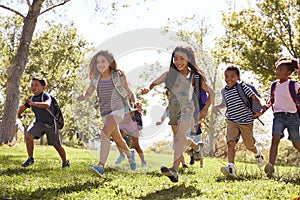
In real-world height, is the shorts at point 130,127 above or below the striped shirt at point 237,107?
below

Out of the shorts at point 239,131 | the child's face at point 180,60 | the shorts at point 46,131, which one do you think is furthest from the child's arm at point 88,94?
the shorts at point 239,131

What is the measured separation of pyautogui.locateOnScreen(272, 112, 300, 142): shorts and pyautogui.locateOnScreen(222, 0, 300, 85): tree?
16.7 meters

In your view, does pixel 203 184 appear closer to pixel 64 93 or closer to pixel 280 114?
pixel 280 114

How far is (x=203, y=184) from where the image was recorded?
5461 millimetres

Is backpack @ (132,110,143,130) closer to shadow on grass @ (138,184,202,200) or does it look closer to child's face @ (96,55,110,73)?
child's face @ (96,55,110,73)

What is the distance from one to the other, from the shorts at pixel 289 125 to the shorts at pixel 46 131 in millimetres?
3795

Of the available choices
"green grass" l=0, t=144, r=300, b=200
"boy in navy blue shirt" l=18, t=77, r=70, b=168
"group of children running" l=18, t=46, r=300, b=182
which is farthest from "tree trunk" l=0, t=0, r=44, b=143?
"green grass" l=0, t=144, r=300, b=200

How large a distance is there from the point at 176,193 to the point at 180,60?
192 cm

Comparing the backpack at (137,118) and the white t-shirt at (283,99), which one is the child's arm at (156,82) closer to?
the backpack at (137,118)

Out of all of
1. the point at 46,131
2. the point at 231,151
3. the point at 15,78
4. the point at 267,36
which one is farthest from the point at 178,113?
the point at 267,36

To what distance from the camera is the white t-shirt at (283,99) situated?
6.39m

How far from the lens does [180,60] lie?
5742 mm

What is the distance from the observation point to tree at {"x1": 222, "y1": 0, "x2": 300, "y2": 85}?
22.8 metres

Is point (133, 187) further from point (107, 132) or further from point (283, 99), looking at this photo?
point (283, 99)
